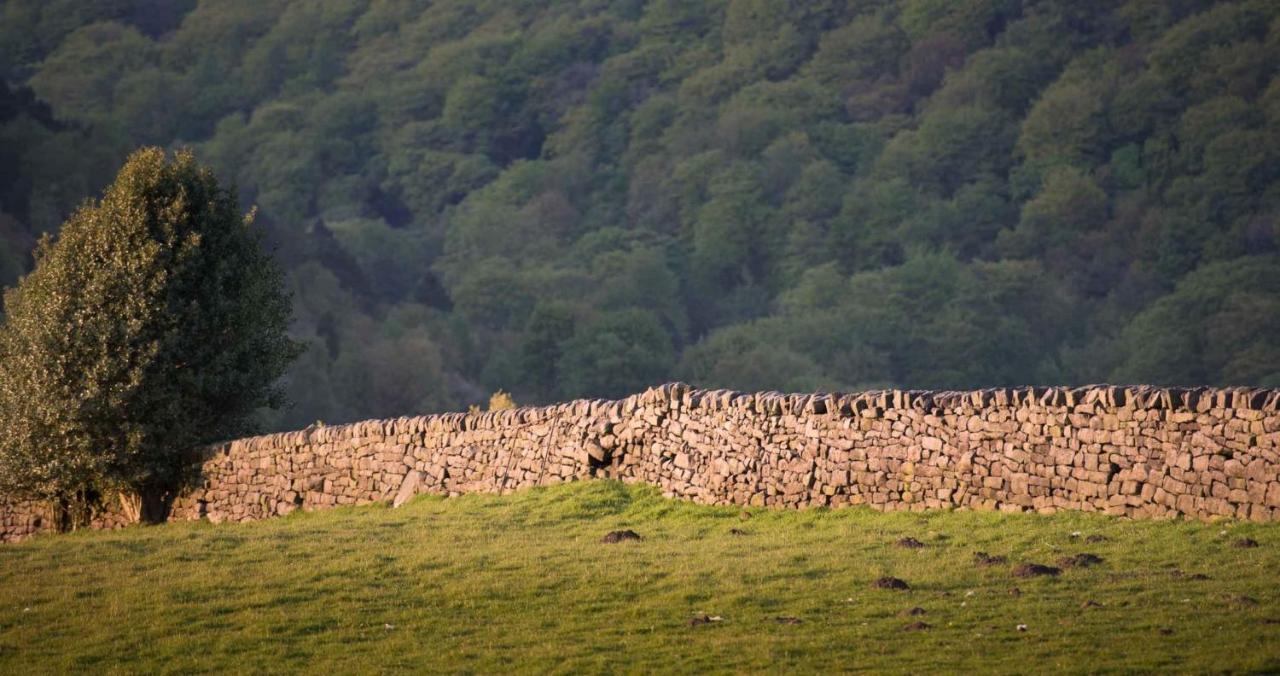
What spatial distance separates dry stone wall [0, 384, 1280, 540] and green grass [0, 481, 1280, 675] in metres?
0.47

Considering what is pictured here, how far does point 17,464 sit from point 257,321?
180 inches

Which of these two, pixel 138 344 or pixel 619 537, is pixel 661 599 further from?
pixel 138 344

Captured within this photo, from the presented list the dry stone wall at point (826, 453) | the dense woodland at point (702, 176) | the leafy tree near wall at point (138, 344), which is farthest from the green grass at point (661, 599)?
the dense woodland at point (702, 176)

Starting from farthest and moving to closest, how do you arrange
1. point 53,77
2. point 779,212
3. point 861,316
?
point 53,77, point 779,212, point 861,316

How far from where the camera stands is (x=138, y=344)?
90.5 feet

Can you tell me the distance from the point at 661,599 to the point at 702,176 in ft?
397

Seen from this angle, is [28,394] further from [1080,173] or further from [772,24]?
[772,24]

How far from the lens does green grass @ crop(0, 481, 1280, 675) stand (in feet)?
46.4

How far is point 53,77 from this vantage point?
15712 cm

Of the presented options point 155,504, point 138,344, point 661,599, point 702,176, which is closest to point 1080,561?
point 661,599

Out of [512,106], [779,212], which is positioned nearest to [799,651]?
[779,212]

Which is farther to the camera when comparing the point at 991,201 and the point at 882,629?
the point at 991,201

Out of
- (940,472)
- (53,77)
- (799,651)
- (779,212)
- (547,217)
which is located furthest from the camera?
(53,77)

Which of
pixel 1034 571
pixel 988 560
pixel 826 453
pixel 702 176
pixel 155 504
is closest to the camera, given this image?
pixel 1034 571
